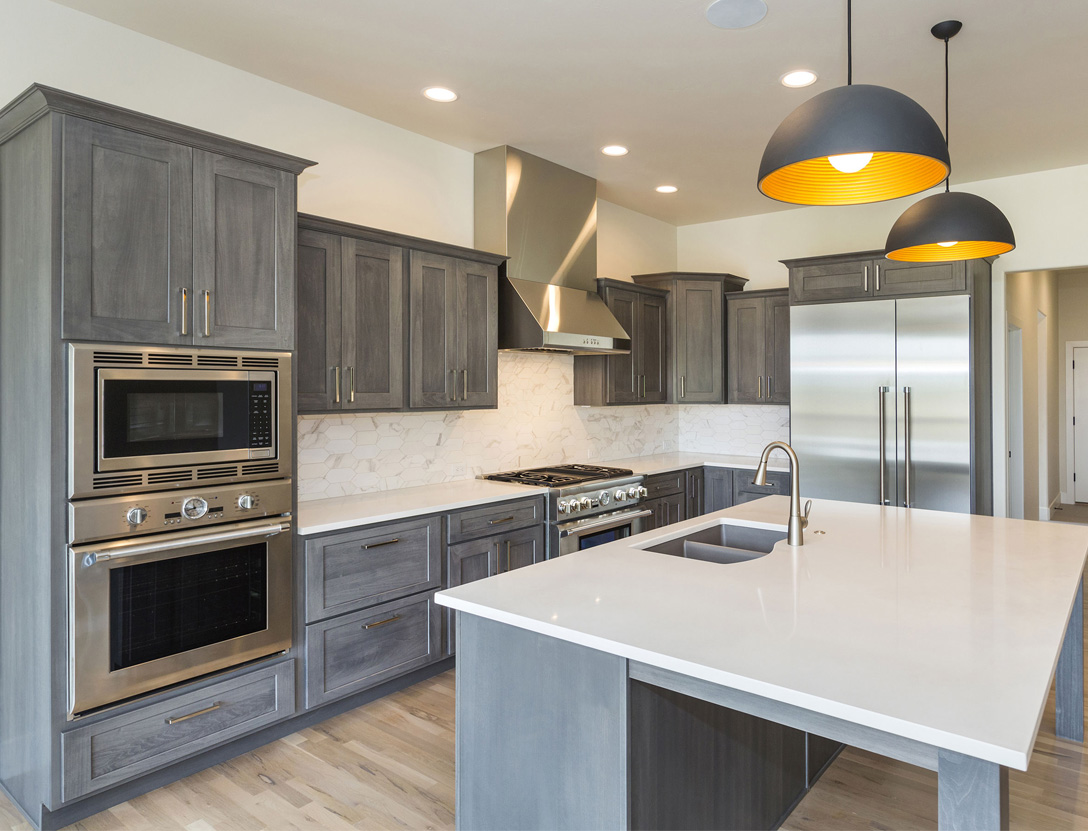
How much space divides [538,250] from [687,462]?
6.78 feet

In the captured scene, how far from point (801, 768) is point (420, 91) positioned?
3.33 meters

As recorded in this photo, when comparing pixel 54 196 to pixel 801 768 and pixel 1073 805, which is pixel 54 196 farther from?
pixel 1073 805

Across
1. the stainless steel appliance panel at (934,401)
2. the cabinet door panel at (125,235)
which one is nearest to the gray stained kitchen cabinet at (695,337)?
the stainless steel appliance panel at (934,401)

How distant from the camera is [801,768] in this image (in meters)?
2.44

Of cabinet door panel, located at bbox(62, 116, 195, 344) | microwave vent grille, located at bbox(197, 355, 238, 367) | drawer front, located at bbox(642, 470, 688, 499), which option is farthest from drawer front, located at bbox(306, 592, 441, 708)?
drawer front, located at bbox(642, 470, 688, 499)

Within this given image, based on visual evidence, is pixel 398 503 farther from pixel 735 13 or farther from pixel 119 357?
pixel 735 13

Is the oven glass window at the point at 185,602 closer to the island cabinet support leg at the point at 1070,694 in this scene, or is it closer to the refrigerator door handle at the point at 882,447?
the island cabinet support leg at the point at 1070,694

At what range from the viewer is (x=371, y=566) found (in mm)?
3139

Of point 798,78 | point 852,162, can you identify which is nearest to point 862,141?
point 852,162

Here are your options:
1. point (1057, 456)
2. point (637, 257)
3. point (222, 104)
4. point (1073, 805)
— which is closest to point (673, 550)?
point (1073, 805)

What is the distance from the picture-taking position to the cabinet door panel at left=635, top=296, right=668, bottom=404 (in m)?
5.36

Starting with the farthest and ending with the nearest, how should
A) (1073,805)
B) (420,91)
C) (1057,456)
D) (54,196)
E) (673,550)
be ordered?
(1057,456)
(420,91)
(673,550)
(1073,805)
(54,196)

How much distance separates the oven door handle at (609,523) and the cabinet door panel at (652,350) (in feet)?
3.39

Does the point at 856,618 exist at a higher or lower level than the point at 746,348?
lower
